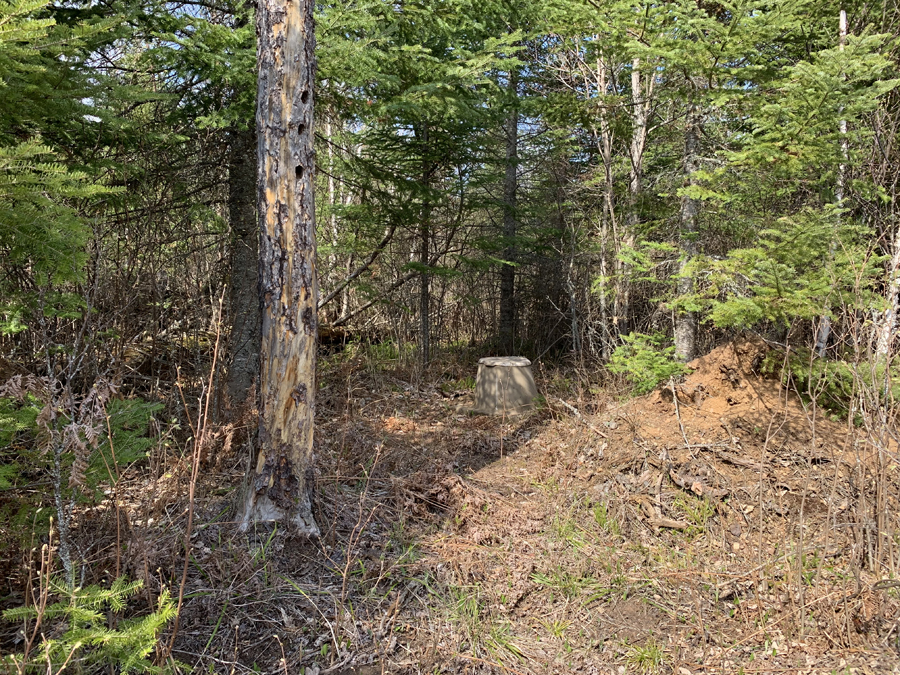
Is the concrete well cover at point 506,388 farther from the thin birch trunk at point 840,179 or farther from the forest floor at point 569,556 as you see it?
the thin birch trunk at point 840,179

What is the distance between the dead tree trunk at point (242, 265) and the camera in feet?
19.7

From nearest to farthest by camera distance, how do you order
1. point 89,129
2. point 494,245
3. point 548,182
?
point 89,129 → point 494,245 → point 548,182

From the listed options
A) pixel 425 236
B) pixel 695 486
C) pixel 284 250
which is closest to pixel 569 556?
pixel 695 486

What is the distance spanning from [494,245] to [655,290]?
132 inches

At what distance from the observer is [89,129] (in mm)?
4613

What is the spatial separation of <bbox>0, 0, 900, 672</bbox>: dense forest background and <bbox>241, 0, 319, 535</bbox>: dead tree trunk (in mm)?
430

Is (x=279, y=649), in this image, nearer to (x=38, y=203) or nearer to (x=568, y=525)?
(x=568, y=525)

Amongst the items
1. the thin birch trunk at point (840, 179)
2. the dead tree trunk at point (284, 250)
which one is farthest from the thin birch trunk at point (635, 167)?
the dead tree trunk at point (284, 250)

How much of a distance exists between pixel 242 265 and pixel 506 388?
3588 mm

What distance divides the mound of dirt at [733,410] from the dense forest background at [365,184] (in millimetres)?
275

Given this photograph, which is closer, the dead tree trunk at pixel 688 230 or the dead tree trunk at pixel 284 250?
the dead tree trunk at pixel 284 250

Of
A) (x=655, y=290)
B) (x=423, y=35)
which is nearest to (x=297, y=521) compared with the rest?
(x=423, y=35)

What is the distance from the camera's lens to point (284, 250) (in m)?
3.62

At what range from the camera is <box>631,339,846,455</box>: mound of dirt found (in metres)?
5.16
